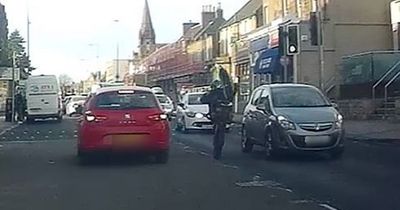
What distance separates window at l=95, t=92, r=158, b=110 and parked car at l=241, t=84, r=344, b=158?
2.50 meters

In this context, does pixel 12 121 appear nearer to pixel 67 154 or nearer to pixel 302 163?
pixel 67 154

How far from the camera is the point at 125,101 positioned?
57.2ft

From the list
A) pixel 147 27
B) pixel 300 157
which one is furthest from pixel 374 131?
pixel 147 27

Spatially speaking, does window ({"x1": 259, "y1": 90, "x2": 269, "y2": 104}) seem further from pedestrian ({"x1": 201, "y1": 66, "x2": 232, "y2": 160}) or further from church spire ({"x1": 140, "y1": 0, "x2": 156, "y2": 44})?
church spire ({"x1": 140, "y1": 0, "x2": 156, "y2": 44})

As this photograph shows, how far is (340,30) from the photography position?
4378 cm

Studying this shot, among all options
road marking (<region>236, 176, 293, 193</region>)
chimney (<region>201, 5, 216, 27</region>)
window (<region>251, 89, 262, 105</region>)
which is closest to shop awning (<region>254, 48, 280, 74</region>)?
window (<region>251, 89, 262, 105</region>)

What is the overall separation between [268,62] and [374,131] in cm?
2039

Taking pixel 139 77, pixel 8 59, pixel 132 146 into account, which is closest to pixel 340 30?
pixel 132 146

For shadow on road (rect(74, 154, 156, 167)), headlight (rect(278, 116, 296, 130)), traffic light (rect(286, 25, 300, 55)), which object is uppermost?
traffic light (rect(286, 25, 300, 55))

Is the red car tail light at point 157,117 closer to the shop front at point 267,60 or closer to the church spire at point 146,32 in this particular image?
the shop front at point 267,60

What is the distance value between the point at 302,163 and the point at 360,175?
2610 mm

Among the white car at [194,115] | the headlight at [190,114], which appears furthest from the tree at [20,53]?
the headlight at [190,114]

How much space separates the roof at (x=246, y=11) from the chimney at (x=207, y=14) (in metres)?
14.6

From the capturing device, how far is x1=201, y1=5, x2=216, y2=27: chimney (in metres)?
83.2
